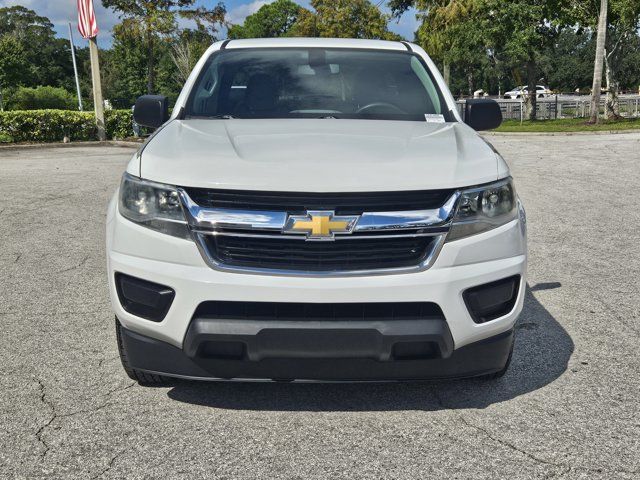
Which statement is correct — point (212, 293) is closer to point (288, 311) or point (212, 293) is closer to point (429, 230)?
point (288, 311)

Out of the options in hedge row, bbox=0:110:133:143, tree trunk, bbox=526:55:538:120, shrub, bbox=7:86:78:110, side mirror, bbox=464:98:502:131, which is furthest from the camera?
shrub, bbox=7:86:78:110

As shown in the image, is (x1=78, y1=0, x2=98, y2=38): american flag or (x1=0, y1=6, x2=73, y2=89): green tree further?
(x1=0, y1=6, x2=73, y2=89): green tree

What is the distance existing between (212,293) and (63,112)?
21459 millimetres

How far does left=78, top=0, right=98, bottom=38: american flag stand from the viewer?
69.7ft

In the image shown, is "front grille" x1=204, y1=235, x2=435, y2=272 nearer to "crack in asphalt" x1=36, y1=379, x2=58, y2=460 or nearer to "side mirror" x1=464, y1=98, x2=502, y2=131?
"crack in asphalt" x1=36, y1=379, x2=58, y2=460

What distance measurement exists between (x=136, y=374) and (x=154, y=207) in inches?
36.3

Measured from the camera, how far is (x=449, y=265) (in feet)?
9.59

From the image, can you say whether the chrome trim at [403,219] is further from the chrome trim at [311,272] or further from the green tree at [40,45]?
the green tree at [40,45]

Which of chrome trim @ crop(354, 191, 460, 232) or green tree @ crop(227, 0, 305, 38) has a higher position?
green tree @ crop(227, 0, 305, 38)

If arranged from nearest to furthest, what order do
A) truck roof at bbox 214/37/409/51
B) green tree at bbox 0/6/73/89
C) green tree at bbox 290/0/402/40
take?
1. truck roof at bbox 214/37/409/51
2. green tree at bbox 290/0/402/40
3. green tree at bbox 0/6/73/89

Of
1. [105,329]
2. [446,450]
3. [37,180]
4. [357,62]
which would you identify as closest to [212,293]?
→ [446,450]

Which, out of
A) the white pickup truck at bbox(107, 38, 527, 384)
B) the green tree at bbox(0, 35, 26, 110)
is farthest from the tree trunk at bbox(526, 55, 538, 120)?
the green tree at bbox(0, 35, 26, 110)

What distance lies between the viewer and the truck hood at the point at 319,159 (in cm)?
289

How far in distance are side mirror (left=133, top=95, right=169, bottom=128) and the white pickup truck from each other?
137 centimetres
